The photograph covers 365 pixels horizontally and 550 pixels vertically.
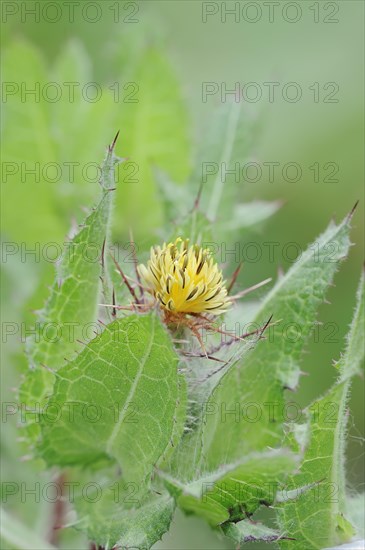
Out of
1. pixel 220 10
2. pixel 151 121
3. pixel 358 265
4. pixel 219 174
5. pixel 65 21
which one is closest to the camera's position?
pixel 219 174

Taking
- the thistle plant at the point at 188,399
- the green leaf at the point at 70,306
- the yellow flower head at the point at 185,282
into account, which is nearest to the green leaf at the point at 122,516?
the thistle plant at the point at 188,399

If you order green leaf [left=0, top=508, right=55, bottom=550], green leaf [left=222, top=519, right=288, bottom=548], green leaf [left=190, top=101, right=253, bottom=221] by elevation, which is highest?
green leaf [left=190, top=101, right=253, bottom=221]

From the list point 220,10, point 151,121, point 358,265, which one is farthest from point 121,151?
point 220,10

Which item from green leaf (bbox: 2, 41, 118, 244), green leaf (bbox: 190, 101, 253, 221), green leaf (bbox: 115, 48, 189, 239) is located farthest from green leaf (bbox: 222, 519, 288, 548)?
green leaf (bbox: 2, 41, 118, 244)

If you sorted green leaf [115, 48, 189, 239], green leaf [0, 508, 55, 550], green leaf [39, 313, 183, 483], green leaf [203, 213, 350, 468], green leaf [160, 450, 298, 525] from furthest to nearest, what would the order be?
1. green leaf [115, 48, 189, 239]
2. green leaf [0, 508, 55, 550]
3. green leaf [203, 213, 350, 468]
4. green leaf [39, 313, 183, 483]
5. green leaf [160, 450, 298, 525]

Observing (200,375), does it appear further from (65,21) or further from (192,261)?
(65,21)

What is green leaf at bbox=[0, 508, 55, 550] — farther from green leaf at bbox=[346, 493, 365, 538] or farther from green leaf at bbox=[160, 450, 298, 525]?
green leaf at bbox=[346, 493, 365, 538]
